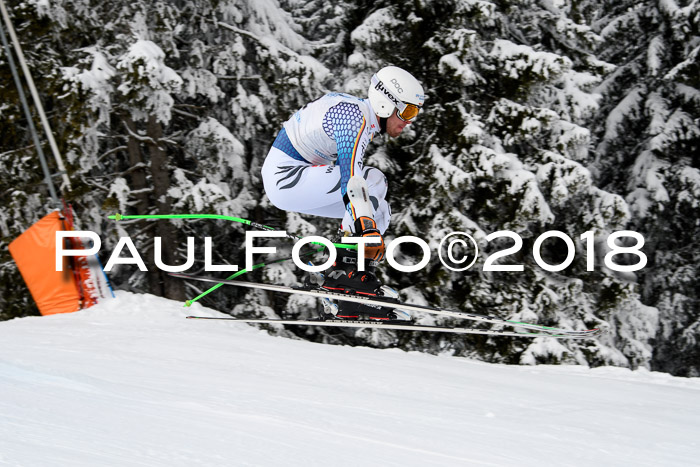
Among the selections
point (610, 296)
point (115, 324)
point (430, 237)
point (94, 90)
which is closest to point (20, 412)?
point (115, 324)

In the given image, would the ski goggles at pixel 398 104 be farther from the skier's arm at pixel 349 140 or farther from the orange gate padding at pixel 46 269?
the orange gate padding at pixel 46 269

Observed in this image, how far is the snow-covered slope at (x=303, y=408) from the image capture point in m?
2.51

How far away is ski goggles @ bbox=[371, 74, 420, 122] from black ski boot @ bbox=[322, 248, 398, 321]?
1.11 m

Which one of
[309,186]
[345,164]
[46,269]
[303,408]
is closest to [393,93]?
[345,164]

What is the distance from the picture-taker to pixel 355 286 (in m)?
4.92

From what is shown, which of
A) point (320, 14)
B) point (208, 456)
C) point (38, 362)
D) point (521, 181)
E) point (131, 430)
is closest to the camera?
point (208, 456)

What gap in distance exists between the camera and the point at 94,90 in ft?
26.4

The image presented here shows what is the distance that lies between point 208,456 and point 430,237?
7.39 metres

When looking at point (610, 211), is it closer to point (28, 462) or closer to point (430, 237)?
point (430, 237)

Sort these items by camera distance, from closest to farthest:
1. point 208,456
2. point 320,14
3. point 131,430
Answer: point 208,456
point 131,430
point 320,14

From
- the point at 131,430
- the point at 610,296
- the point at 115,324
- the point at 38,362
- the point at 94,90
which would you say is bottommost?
the point at 610,296

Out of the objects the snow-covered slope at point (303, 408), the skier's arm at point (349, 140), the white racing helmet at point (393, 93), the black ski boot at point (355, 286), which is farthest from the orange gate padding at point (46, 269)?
the white racing helmet at point (393, 93)

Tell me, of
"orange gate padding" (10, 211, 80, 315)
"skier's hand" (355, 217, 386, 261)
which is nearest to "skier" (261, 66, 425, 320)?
A: "skier's hand" (355, 217, 386, 261)

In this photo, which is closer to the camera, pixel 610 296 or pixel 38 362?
pixel 38 362
